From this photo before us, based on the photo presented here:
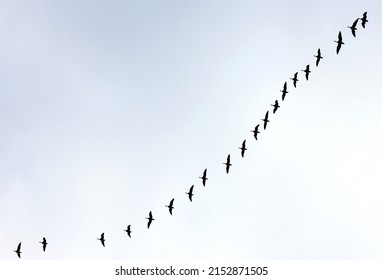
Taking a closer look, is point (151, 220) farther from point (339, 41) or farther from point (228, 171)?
point (339, 41)

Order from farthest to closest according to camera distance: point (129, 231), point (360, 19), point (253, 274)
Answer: point (129, 231)
point (360, 19)
point (253, 274)

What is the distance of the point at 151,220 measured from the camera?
13175 centimetres

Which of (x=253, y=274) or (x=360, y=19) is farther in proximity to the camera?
(x=360, y=19)

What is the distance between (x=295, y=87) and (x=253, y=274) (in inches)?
1352

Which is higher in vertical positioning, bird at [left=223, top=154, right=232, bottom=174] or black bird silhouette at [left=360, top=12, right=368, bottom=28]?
black bird silhouette at [left=360, top=12, right=368, bottom=28]

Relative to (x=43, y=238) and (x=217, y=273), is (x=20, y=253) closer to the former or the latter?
(x=43, y=238)

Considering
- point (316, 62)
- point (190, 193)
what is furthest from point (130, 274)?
point (316, 62)

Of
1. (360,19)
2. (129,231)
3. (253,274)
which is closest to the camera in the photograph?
(253,274)

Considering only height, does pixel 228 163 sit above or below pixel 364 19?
below

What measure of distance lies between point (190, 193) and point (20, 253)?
30.5m

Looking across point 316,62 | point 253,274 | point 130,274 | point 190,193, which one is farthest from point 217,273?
point 316,62

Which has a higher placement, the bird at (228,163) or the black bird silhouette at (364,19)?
the black bird silhouette at (364,19)

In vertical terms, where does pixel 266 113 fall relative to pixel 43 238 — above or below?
above

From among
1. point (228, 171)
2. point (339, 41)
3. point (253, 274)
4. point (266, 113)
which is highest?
point (339, 41)
